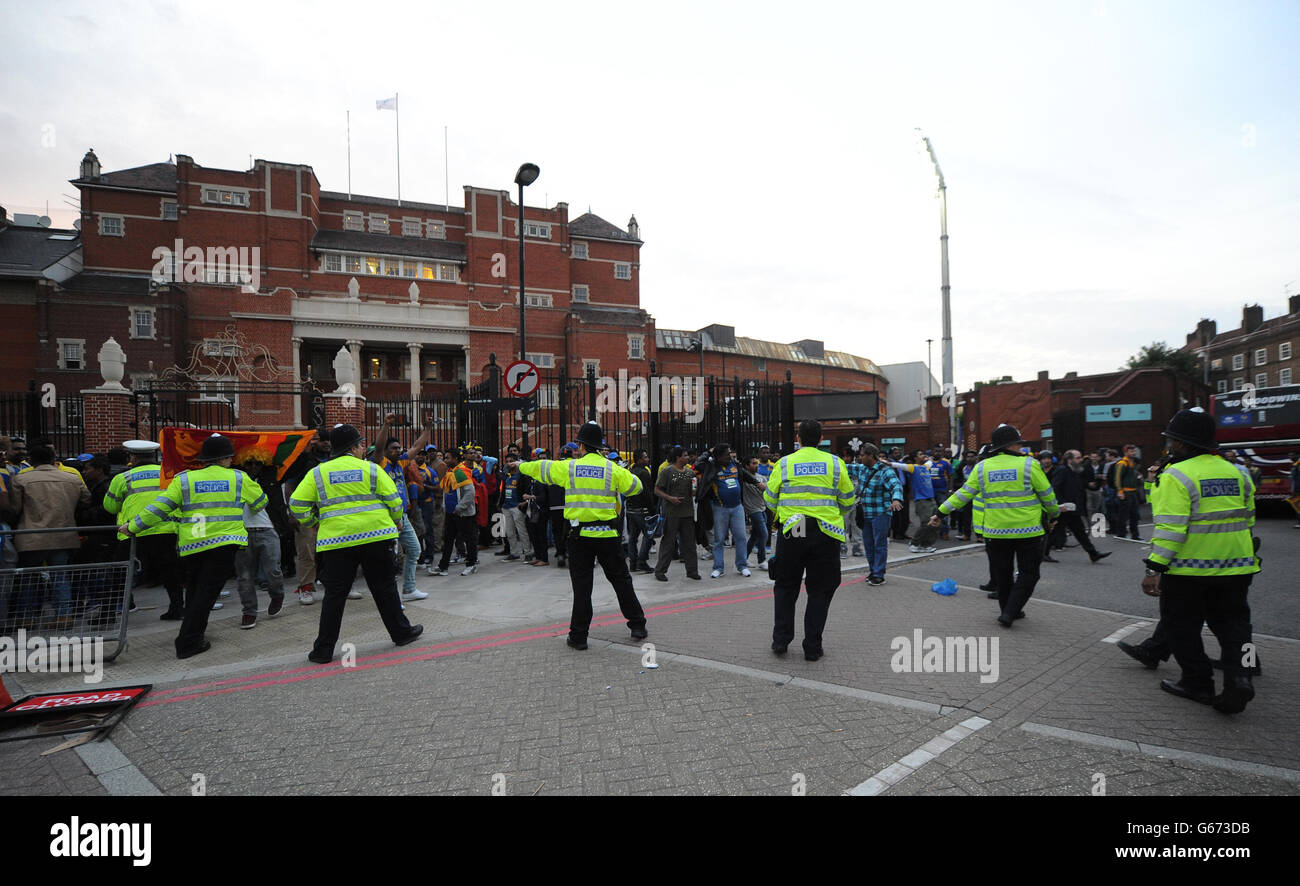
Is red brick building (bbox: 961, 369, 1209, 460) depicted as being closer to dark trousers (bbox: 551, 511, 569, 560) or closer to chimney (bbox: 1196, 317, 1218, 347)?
dark trousers (bbox: 551, 511, 569, 560)

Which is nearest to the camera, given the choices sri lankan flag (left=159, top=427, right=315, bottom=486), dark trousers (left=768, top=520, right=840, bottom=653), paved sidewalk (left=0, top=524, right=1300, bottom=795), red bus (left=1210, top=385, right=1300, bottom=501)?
paved sidewalk (left=0, top=524, right=1300, bottom=795)

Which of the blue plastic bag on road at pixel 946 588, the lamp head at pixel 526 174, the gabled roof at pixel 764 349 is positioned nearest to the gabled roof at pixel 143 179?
the gabled roof at pixel 764 349

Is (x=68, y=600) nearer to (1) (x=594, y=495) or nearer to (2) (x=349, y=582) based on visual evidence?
(2) (x=349, y=582)

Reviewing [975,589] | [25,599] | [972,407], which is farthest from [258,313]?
[972,407]

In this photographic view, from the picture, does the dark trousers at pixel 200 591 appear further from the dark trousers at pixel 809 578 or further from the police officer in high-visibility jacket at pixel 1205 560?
the police officer in high-visibility jacket at pixel 1205 560

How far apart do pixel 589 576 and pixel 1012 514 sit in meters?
4.26

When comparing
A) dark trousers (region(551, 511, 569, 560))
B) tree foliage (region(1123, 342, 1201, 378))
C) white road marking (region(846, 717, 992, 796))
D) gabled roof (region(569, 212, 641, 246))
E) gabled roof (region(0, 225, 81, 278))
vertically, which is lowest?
white road marking (region(846, 717, 992, 796))

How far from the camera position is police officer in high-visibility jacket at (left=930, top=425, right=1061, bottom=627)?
610 cm

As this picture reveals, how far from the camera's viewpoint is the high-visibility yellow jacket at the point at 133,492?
276 inches

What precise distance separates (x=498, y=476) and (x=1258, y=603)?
11.1 m

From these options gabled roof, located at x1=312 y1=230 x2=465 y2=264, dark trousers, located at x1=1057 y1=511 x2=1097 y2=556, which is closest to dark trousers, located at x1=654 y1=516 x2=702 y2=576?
dark trousers, located at x1=1057 y1=511 x2=1097 y2=556

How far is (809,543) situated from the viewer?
5246 mm

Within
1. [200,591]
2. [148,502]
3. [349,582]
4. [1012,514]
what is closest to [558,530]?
[349,582]

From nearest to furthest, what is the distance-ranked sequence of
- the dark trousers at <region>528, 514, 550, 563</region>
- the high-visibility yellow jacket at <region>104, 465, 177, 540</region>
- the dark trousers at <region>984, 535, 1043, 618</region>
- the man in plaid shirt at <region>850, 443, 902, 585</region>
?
1. the dark trousers at <region>984, 535, 1043, 618</region>
2. the high-visibility yellow jacket at <region>104, 465, 177, 540</region>
3. the man in plaid shirt at <region>850, 443, 902, 585</region>
4. the dark trousers at <region>528, 514, 550, 563</region>
